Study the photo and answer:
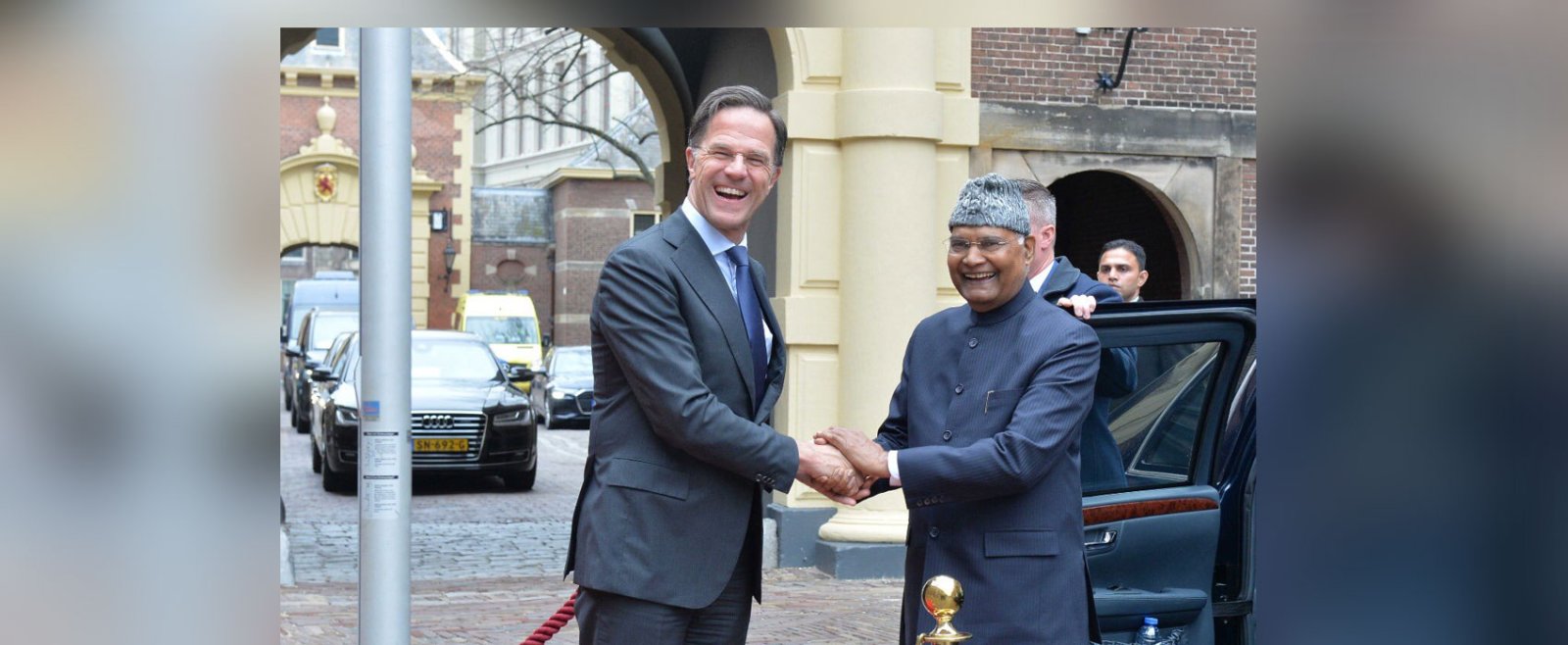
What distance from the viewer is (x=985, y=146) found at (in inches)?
457

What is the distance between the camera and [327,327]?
94.2ft

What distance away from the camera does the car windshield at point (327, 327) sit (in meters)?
28.0

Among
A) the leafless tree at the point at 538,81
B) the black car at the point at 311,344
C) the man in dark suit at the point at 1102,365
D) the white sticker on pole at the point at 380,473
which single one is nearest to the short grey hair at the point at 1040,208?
the man in dark suit at the point at 1102,365

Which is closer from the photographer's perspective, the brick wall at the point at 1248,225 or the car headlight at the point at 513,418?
the brick wall at the point at 1248,225

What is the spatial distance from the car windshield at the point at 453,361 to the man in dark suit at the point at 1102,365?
1222 centimetres

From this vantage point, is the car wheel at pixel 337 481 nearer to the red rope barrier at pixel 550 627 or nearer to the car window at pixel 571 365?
the red rope barrier at pixel 550 627

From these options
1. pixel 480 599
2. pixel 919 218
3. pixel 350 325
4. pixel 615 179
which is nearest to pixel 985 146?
pixel 919 218

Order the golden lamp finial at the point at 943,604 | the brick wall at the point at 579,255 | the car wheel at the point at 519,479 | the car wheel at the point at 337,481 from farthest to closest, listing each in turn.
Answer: the brick wall at the point at 579,255
the car wheel at the point at 519,479
the car wheel at the point at 337,481
the golden lamp finial at the point at 943,604

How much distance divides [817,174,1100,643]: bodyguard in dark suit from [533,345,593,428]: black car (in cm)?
2337

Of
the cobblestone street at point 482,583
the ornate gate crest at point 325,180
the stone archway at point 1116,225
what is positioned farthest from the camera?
the ornate gate crest at point 325,180

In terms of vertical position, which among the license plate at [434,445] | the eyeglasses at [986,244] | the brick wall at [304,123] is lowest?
the license plate at [434,445]

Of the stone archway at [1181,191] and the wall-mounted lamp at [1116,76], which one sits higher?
the wall-mounted lamp at [1116,76]
